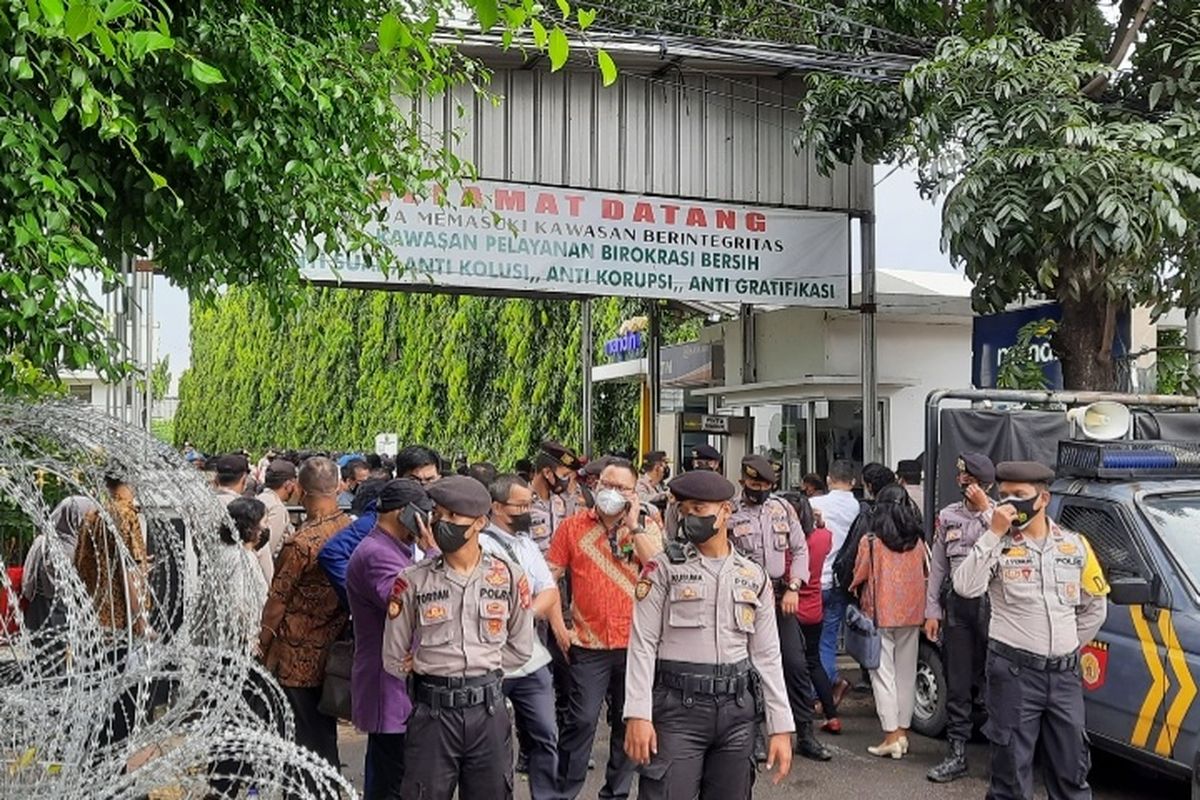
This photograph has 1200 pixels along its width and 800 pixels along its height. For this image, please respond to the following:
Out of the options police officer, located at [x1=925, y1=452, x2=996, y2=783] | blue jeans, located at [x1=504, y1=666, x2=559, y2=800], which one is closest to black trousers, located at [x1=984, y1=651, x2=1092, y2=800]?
police officer, located at [x1=925, y1=452, x2=996, y2=783]

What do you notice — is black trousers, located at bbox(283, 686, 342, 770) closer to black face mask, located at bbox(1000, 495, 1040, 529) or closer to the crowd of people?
the crowd of people

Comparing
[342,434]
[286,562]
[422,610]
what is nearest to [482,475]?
[286,562]

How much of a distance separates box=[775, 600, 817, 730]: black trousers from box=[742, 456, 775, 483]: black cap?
31.6 inches

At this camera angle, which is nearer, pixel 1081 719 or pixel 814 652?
pixel 1081 719

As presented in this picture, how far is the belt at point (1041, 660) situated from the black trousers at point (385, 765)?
9.18 ft

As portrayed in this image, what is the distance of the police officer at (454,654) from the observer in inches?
174

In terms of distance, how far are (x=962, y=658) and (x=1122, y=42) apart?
5.90m

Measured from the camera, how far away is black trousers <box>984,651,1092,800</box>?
5.39 meters

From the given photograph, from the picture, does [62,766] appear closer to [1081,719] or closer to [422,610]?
[422,610]

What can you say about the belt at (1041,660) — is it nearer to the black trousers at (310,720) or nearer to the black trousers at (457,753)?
the black trousers at (457,753)

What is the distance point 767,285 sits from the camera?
12.3 meters

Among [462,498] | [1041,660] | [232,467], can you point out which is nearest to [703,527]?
[462,498]

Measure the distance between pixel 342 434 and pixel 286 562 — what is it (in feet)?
96.0

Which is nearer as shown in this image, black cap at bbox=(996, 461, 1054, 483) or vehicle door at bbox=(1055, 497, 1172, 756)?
black cap at bbox=(996, 461, 1054, 483)
